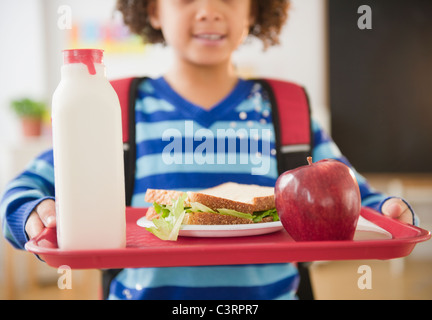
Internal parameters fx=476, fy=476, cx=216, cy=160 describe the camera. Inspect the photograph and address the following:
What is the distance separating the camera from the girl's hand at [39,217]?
2.45 feet

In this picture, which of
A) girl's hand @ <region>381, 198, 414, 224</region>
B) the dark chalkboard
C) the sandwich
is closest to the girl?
girl's hand @ <region>381, 198, 414, 224</region>

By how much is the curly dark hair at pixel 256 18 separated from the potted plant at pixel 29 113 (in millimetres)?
1740

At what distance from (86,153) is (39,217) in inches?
9.4

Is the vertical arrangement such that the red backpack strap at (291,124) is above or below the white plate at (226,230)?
above

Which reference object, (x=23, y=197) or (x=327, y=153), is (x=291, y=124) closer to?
(x=327, y=153)

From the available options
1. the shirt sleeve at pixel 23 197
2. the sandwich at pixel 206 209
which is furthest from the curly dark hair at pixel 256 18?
the sandwich at pixel 206 209

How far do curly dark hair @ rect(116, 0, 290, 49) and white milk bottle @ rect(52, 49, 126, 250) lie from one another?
2.37 ft

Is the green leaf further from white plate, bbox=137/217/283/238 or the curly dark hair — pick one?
the curly dark hair

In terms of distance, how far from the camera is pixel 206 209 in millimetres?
769

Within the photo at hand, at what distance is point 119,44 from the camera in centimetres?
339

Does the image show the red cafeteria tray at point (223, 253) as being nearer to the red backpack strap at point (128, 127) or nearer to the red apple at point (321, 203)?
the red apple at point (321, 203)

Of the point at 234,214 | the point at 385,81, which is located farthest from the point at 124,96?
the point at 385,81
